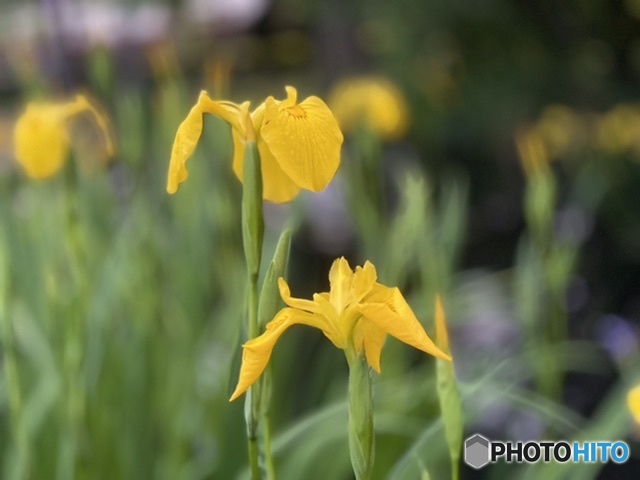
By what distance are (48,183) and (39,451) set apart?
0.54m

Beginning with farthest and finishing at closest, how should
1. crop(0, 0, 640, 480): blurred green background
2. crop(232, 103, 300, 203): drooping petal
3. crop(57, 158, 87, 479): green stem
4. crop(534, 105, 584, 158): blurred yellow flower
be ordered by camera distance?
crop(534, 105, 584, 158): blurred yellow flower
crop(0, 0, 640, 480): blurred green background
crop(57, 158, 87, 479): green stem
crop(232, 103, 300, 203): drooping petal

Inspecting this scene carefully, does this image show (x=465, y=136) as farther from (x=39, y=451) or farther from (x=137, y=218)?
(x=39, y=451)

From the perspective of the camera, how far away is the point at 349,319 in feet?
1.25

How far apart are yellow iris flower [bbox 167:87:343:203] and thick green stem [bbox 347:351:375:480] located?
83 mm

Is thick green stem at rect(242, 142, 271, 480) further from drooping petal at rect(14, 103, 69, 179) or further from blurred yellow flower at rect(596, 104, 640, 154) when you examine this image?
blurred yellow flower at rect(596, 104, 640, 154)

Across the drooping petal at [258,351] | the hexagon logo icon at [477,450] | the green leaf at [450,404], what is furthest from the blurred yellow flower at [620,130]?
the drooping petal at [258,351]

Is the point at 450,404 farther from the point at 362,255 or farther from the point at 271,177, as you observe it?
the point at 362,255

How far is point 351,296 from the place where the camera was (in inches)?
15.1

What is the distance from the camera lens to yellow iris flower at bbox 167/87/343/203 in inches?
15.8

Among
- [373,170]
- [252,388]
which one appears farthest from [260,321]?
[373,170]

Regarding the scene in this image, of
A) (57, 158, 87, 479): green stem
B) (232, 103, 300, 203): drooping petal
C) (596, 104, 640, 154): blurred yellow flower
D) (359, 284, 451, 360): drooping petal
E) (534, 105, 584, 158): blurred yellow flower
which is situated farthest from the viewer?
(534, 105, 584, 158): blurred yellow flower

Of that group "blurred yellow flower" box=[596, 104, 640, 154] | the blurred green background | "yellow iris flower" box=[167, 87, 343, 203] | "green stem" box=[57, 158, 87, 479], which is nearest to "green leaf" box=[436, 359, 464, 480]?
the blurred green background

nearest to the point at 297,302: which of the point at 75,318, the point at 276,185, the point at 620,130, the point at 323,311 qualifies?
the point at 323,311

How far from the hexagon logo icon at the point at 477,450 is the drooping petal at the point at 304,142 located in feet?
1.16
